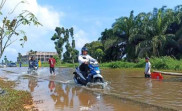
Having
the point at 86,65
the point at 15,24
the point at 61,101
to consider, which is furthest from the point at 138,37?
the point at 15,24

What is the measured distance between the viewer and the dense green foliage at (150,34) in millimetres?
31797

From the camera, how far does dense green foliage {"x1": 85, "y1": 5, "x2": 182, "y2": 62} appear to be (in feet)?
104

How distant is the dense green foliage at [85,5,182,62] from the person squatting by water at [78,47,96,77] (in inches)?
822

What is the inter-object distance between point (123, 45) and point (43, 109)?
112 ft

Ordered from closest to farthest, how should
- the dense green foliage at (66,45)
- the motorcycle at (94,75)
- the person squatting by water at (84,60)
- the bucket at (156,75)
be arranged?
→ the motorcycle at (94,75) → the person squatting by water at (84,60) → the bucket at (156,75) → the dense green foliage at (66,45)

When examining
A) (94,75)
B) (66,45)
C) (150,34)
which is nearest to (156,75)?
(94,75)

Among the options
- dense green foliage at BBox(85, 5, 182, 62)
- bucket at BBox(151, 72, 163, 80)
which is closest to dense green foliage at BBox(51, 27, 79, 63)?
dense green foliage at BBox(85, 5, 182, 62)

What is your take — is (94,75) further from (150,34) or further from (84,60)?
(150,34)

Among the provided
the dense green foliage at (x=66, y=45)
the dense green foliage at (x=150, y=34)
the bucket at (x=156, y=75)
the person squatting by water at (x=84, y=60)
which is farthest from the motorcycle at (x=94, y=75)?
the dense green foliage at (x=66, y=45)

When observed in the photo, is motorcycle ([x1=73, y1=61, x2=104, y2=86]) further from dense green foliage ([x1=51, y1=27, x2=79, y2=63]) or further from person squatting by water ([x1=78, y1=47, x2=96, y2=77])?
dense green foliage ([x1=51, y1=27, x2=79, y2=63])

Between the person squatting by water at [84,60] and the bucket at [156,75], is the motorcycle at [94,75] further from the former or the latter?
the bucket at [156,75]

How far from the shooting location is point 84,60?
11.3m

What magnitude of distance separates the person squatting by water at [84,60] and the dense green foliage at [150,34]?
20.9 meters

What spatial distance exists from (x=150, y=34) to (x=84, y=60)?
24115mm
